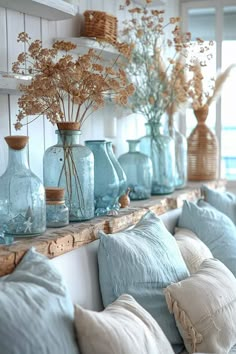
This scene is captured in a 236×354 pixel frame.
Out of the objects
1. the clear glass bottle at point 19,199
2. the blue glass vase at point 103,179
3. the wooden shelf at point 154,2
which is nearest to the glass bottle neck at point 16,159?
the clear glass bottle at point 19,199

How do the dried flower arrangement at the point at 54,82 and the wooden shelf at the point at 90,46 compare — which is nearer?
the dried flower arrangement at the point at 54,82

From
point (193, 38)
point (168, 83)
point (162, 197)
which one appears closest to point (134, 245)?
point (162, 197)

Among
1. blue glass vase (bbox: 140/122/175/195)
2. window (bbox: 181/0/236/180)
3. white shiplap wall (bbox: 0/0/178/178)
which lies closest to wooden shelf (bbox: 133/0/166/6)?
white shiplap wall (bbox: 0/0/178/178)

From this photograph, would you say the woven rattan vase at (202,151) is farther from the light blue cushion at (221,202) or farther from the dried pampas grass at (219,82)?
the light blue cushion at (221,202)

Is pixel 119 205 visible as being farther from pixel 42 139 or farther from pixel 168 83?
pixel 168 83

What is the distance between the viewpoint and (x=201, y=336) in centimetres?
181

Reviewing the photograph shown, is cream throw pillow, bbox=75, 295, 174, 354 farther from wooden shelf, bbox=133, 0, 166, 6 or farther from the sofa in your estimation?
wooden shelf, bbox=133, 0, 166, 6

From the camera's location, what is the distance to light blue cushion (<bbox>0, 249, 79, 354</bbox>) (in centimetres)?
125

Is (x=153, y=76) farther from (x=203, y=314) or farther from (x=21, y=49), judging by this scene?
(x=203, y=314)

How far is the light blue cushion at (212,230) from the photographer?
8.42 feet

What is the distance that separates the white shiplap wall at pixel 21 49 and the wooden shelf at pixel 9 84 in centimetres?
6

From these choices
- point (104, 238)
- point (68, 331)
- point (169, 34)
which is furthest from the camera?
point (169, 34)

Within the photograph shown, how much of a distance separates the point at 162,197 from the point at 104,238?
0.90 metres

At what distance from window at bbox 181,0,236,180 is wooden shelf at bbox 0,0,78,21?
1947 millimetres
